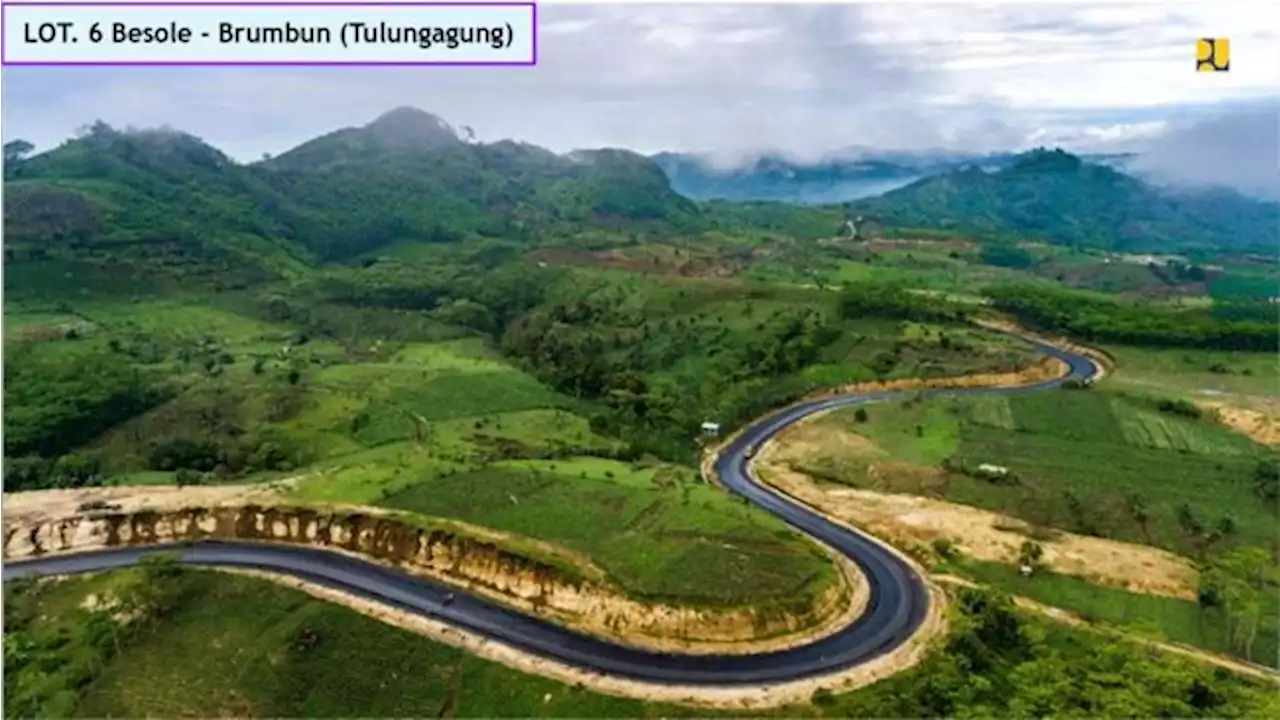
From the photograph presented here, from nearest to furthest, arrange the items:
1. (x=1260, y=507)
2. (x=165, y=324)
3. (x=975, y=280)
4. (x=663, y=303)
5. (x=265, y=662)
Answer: (x=265, y=662)
(x=1260, y=507)
(x=165, y=324)
(x=663, y=303)
(x=975, y=280)

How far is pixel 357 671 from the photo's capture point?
125 feet

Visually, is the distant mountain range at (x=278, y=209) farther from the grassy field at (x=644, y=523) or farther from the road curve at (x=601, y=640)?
the grassy field at (x=644, y=523)

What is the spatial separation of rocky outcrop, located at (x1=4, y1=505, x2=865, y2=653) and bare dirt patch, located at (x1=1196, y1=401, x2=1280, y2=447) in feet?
113

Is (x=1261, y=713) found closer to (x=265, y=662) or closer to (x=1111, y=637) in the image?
(x=1111, y=637)

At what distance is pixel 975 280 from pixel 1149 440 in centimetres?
6874

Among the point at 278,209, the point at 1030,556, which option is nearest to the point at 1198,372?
the point at 1030,556

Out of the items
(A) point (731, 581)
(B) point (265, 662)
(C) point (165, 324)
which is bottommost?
(B) point (265, 662)

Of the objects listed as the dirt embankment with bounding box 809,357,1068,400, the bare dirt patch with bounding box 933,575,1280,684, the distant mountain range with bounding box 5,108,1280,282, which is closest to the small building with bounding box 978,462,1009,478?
the bare dirt patch with bounding box 933,575,1280,684

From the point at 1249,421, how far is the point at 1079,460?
14.7 metres

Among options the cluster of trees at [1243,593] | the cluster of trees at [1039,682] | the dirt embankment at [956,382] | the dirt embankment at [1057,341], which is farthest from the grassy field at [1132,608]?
the dirt embankment at [1057,341]

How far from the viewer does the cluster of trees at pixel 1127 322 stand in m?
82.4

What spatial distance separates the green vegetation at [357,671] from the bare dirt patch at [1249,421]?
1201 inches

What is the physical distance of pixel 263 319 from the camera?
329ft

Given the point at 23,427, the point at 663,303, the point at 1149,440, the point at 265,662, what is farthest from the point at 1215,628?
the point at 23,427
